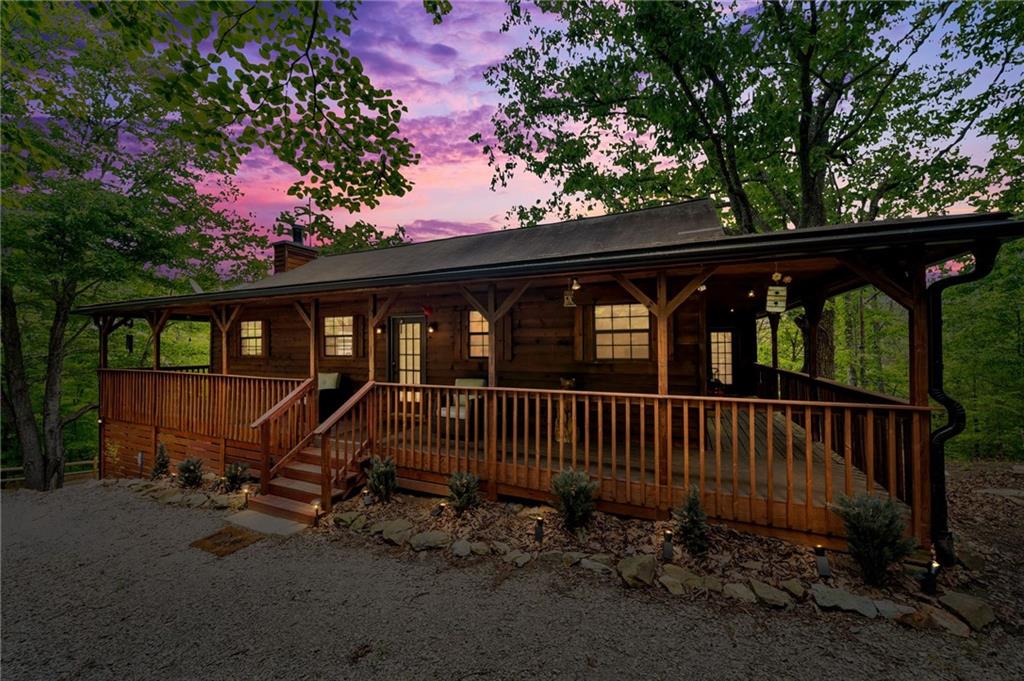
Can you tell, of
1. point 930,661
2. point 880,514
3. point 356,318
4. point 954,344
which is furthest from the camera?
point 954,344

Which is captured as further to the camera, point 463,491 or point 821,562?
point 463,491

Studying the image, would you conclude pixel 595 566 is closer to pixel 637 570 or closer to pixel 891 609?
pixel 637 570

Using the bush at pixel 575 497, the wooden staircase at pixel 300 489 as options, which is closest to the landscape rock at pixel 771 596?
the bush at pixel 575 497

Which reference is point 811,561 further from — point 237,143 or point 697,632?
point 237,143

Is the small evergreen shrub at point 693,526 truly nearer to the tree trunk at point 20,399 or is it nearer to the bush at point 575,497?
the bush at point 575,497

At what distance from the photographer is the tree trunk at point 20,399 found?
1193cm

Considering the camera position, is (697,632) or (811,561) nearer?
(697,632)

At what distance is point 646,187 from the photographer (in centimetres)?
1471

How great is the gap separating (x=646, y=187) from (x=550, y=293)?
380 inches

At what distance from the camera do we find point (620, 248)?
230 inches

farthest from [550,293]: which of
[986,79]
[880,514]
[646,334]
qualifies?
[986,79]

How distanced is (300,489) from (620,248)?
19.7ft

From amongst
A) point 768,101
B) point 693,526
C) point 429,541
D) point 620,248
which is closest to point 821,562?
point 693,526

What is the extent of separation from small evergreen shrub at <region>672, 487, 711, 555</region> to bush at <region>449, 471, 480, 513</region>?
246cm
